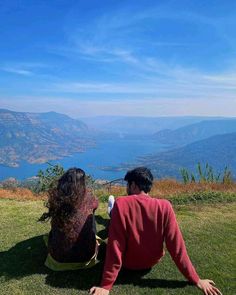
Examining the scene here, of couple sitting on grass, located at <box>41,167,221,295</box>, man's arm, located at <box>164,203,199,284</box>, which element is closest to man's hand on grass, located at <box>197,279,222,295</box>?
couple sitting on grass, located at <box>41,167,221,295</box>

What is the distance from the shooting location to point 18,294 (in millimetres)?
5148

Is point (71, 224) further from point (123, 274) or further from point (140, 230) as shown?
point (123, 274)

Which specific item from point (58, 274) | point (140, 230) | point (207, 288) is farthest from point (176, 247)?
point (58, 274)

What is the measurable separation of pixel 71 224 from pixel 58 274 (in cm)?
100

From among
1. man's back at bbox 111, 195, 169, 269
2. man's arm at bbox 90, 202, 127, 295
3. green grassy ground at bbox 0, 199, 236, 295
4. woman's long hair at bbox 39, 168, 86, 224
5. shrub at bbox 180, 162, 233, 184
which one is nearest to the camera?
man's arm at bbox 90, 202, 127, 295

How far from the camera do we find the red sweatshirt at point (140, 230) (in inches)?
186

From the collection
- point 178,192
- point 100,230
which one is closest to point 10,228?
point 100,230

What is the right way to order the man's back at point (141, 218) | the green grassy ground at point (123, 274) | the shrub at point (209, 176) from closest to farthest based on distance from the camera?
1. the man's back at point (141, 218)
2. the green grassy ground at point (123, 274)
3. the shrub at point (209, 176)

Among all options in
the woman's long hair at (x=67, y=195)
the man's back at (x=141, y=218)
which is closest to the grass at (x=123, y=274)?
the man's back at (x=141, y=218)

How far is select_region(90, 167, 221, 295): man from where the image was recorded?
4.72 metres

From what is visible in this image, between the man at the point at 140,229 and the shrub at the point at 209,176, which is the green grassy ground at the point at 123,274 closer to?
the man at the point at 140,229

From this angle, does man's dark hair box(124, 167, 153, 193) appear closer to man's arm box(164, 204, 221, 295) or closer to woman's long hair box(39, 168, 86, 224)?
man's arm box(164, 204, 221, 295)

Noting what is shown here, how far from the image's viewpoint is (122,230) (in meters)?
4.80

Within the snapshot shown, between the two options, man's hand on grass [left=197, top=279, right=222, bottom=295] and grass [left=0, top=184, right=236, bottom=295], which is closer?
man's hand on grass [left=197, top=279, right=222, bottom=295]
